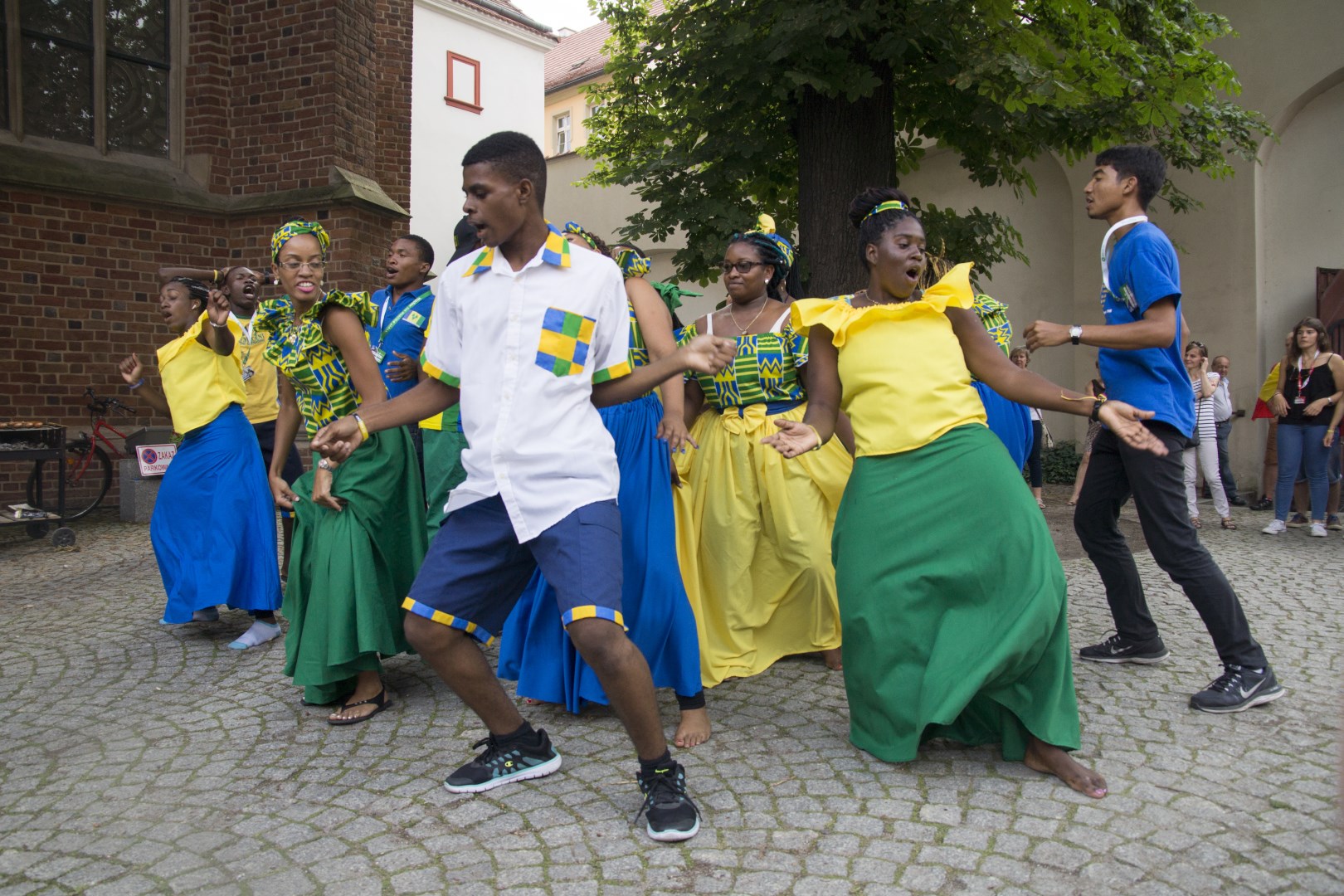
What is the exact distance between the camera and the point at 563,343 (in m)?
3.20

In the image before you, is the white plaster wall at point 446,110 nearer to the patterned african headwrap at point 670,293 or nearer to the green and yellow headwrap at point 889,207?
the patterned african headwrap at point 670,293

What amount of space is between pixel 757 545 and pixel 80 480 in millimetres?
8621

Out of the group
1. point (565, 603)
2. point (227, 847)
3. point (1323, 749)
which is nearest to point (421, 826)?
point (227, 847)

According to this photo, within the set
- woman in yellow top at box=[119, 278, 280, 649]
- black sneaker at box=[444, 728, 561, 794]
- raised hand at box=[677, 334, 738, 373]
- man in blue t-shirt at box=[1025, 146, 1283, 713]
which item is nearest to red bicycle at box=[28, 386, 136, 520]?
woman in yellow top at box=[119, 278, 280, 649]

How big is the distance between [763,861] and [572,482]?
1.19 metres

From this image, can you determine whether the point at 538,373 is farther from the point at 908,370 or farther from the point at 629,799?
the point at 629,799

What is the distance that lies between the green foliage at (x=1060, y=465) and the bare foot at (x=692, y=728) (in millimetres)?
11711

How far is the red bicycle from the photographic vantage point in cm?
1059

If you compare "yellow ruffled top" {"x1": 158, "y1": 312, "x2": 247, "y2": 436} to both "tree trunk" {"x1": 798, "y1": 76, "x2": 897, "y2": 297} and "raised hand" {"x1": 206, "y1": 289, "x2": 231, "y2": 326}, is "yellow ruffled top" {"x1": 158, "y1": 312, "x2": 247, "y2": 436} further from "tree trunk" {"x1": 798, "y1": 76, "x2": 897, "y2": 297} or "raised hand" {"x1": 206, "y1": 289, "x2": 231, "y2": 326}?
"tree trunk" {"x1": 798, "y1": 76, "x2": 897, "y2": 297}

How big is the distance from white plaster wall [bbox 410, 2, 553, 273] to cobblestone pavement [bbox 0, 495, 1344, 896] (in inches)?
988

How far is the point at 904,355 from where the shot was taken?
→ 3598mm

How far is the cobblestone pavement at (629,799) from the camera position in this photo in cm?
287

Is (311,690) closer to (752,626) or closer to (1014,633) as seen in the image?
(752,626)

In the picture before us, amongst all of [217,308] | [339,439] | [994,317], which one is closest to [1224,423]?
[994,317]
